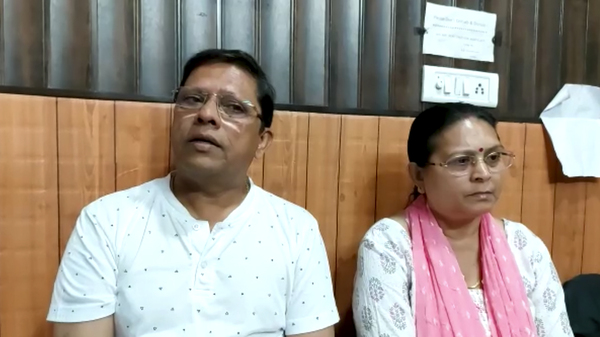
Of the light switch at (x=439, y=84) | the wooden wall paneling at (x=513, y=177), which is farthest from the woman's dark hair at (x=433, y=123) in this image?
the wooden wall paneling at (x=513, y=177)

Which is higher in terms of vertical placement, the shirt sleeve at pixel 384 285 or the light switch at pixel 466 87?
the light switch at pixel 466 87

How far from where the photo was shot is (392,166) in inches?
66.6

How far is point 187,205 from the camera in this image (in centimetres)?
125

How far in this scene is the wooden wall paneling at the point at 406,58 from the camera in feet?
5.57

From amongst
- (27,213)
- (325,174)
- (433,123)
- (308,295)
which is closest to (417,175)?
(433,123)

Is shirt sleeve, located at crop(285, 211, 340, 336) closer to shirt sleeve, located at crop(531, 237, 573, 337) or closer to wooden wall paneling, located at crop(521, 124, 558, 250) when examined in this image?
shirt sleeve, located at crop(531, 237, 573, 337)

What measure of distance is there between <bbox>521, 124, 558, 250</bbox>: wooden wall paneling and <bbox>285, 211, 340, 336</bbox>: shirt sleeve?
0.91 meters

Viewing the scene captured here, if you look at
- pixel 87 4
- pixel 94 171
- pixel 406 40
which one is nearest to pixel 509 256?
pixel 406 40

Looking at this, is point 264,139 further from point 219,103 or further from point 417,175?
point 417,175

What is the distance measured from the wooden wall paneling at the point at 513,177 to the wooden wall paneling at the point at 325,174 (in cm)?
59

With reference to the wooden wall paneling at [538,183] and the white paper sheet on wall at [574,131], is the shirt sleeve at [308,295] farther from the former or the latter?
the white paper sheet on wall at [574,131]

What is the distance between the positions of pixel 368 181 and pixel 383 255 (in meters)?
0.30

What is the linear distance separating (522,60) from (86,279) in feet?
4.97

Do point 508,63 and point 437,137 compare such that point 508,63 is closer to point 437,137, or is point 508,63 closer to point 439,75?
point 439,75
